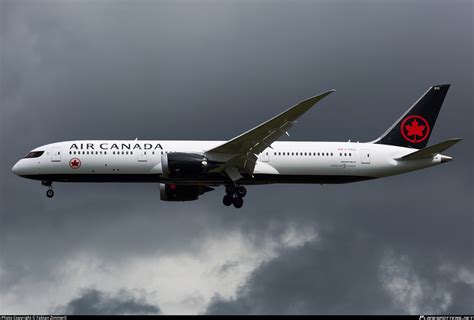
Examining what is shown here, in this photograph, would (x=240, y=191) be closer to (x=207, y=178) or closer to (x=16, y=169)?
(x=207, y=178)

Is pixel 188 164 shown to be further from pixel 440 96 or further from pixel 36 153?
pixel 440 96

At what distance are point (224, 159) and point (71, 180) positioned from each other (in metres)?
9.12

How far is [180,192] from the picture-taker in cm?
6781

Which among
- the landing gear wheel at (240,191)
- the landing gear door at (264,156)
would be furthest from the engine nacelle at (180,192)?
the landing gear door at (264,156)

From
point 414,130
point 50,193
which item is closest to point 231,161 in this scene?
point 50,193

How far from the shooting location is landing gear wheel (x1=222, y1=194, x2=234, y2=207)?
64.4 m

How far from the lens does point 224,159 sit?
207 ft

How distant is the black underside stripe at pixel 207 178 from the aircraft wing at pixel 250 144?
2.76 feet

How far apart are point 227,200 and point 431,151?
12.4 metres

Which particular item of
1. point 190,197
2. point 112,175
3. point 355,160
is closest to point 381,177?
point 355,160

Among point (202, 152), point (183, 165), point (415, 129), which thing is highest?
point (415, 129)

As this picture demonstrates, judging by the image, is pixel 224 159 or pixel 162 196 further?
pixel 162 196

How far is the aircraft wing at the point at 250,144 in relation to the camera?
60.0 meters

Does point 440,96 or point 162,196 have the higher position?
point 440,96
